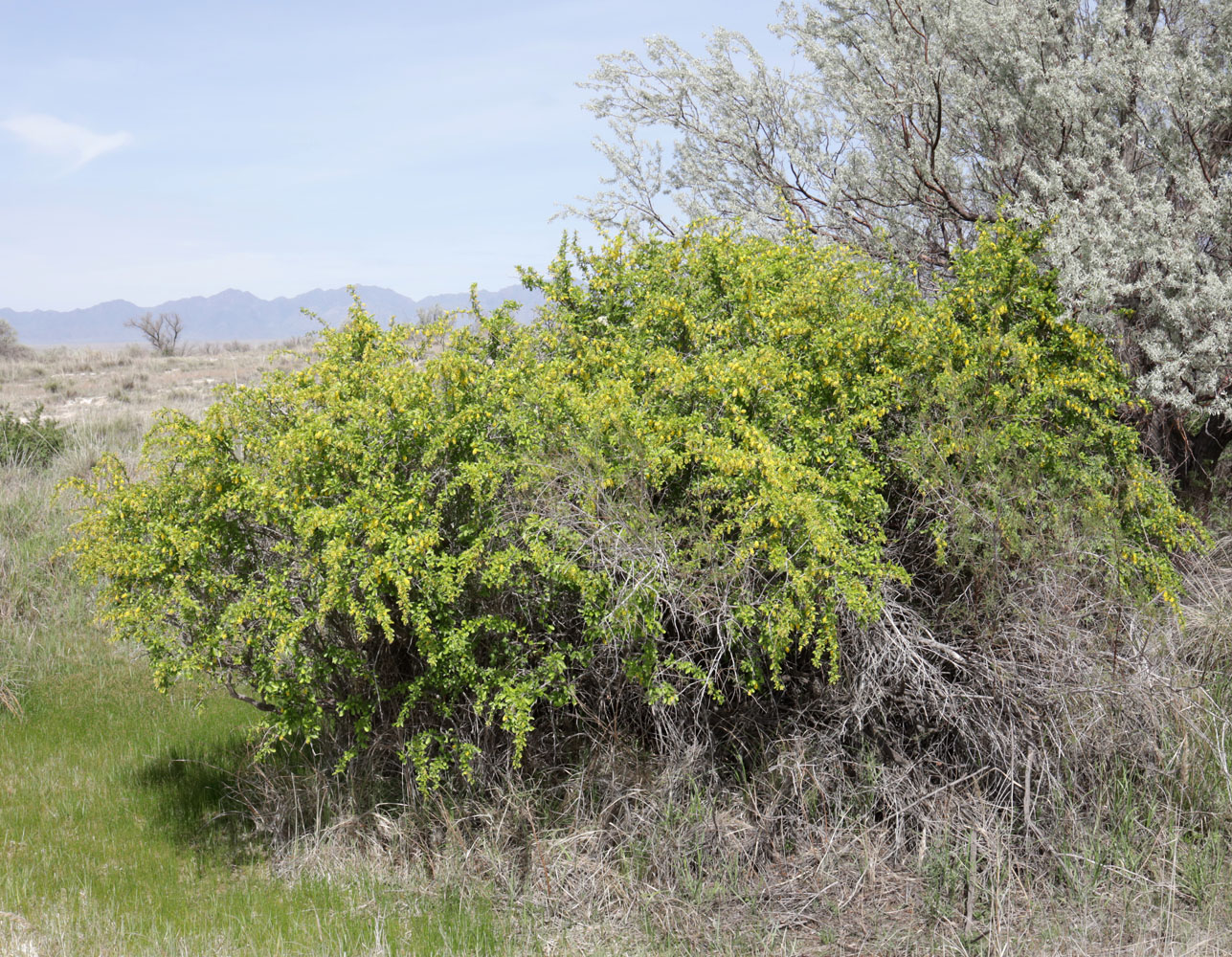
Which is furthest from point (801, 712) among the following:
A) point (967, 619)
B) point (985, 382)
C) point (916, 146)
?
point (916, 146)

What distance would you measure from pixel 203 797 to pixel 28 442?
8.90 metres

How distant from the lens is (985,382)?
529cm

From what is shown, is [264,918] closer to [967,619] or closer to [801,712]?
[801,712]

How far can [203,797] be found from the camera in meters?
6.07

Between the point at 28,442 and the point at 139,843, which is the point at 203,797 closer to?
the point at 139,843

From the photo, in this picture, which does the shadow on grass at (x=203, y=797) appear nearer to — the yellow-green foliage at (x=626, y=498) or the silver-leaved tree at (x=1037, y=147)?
the yellow-green foliage at (x=626, y=498)

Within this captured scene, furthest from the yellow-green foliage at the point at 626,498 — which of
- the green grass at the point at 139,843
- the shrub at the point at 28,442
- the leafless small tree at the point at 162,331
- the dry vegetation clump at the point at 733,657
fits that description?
the leafless small tree at the point at 162,331

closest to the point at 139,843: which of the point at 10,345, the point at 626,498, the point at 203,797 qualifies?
the point at 203,797

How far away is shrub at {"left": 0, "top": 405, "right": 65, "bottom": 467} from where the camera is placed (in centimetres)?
1261

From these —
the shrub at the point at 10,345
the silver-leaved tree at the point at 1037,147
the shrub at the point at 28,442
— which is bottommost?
the shrub at the point at 28,442

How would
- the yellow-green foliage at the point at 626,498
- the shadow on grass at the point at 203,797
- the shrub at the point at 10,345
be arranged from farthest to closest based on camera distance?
the shrub at the point at 10,345
the shadow on grass at the point at 203,797
the yellow-green foliage at the point at 626,498

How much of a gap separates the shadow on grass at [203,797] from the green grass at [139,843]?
1 centimetres

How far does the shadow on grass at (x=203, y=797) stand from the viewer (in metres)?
5.60

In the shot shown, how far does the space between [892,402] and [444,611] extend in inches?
99.9
